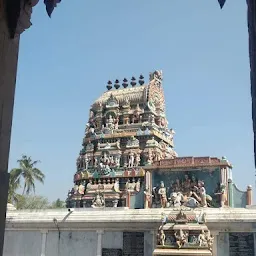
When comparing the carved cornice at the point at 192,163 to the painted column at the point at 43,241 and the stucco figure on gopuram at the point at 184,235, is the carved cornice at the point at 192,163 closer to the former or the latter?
the stucco figure on gopuram at the point at 184,235

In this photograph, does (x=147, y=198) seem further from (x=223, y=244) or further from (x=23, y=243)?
(x=23, y=243)

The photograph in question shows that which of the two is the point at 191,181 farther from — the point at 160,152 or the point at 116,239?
the point at 160,152

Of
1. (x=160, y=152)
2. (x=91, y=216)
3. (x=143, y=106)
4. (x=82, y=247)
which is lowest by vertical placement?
(x=82, y=247)

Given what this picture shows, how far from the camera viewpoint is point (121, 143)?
37750 mm

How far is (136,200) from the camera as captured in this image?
83.7ft

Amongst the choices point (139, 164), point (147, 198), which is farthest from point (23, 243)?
point (139, 164)

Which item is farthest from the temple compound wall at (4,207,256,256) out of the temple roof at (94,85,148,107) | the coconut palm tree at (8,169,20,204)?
the temple roof at (94,85,148,107)

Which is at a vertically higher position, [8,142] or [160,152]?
[160,152]

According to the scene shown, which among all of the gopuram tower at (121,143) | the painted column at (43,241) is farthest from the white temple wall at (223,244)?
the gopuram tower at (121,143)

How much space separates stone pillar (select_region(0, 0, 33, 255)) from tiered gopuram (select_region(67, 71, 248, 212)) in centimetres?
1851

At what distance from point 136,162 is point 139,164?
339 millimetres

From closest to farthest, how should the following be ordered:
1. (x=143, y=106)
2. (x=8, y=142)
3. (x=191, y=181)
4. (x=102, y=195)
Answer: (x=8, y=142)
(x=191, y=181)
(x=102, y=195)
(x=143, y=106)

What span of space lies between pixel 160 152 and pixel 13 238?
16119mm

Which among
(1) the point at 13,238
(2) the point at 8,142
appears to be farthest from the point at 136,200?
(2) the point at 8,142
